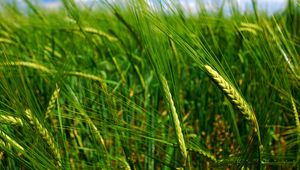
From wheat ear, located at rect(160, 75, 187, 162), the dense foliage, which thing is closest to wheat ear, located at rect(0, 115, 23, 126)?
the dense foliage

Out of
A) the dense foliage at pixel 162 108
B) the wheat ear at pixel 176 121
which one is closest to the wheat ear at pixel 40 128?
the dense foliage at pixel 162 108

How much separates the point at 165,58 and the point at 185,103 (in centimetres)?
75

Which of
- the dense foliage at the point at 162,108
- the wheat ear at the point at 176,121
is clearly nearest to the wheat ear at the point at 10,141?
the dense foliage at the point at 162,108

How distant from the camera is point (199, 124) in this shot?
1.27m

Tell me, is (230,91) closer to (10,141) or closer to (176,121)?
(176,121)

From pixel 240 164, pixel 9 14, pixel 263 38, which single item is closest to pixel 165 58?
pixel 240 164

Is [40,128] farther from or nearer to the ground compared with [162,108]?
nearer to the ground

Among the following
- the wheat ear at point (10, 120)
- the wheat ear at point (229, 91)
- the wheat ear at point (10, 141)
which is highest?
the wheat ear at point (229, 91)

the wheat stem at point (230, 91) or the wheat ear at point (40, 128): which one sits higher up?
the wheat stem at point (230, 91)

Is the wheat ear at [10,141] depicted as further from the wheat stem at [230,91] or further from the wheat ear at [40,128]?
the wheat stem at [230,91]

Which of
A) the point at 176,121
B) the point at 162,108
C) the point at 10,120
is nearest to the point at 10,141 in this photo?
the point at 10,120

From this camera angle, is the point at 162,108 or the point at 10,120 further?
the point at 162,108

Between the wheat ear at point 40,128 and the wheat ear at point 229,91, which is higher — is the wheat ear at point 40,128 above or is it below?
below

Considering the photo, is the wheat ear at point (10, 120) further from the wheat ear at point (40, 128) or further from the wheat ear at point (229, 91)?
the wheat ear at point (229, 91)
